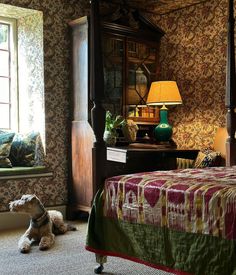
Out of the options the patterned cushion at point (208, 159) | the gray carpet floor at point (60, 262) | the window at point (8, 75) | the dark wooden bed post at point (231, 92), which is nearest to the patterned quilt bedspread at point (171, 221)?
the gray carpet floor at point (60, 262)

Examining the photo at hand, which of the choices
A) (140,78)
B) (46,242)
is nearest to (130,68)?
(140,78)

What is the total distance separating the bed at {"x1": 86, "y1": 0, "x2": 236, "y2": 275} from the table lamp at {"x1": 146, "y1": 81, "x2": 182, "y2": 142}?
6.26 ft

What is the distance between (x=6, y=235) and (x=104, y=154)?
159 centimetres

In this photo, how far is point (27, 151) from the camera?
4.45 m

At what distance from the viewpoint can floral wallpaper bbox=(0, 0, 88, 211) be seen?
4.45m

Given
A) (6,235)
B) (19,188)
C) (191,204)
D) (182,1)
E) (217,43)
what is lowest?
(6,235)

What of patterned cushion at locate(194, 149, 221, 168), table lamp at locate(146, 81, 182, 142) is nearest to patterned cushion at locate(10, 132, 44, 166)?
table lamp at locate(146, 81, 182, 142)

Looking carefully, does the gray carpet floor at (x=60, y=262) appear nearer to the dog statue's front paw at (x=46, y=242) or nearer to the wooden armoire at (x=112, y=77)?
the dog statue's front paw at (x=46, y=242)

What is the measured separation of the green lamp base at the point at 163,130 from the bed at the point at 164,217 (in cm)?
192

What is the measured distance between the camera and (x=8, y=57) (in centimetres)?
475

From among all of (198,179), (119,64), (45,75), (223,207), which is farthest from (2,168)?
(223,207)

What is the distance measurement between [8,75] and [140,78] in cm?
150

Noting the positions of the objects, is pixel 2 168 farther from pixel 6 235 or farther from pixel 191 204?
pixel 191 204

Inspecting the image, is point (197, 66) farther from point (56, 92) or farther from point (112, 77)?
point (56, 92)
